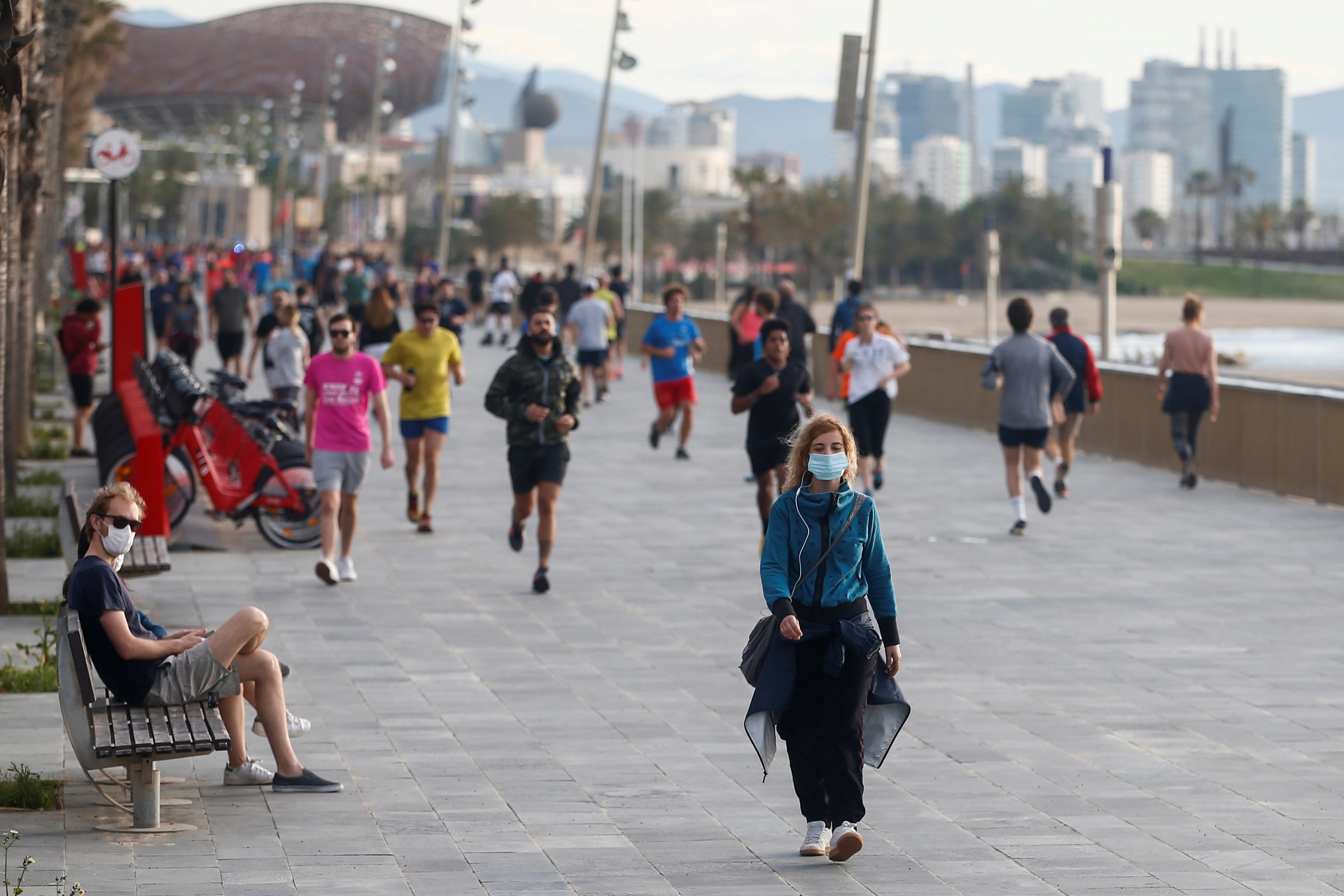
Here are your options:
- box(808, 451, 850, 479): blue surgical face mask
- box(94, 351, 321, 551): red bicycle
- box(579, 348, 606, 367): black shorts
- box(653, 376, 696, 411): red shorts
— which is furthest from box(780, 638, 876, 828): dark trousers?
box(579, 348, 606, 367): black shorts

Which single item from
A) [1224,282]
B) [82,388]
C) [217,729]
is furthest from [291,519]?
[1224,282]

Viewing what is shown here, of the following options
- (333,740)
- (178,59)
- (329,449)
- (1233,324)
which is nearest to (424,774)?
(333,740)

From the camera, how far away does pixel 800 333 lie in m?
19.9

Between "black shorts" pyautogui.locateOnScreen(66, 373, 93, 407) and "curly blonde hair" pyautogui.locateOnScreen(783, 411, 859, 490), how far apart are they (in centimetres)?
1335

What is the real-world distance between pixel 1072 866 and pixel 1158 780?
48.8 inches

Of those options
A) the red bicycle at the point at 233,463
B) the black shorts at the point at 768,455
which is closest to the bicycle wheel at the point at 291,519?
the red bicycle at the point at 233,463

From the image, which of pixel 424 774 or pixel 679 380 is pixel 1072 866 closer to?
pixel 424 774

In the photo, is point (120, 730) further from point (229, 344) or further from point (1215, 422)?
point (229, 344)

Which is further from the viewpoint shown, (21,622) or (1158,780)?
(21,622)

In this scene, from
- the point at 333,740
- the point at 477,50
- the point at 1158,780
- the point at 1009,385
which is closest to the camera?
the point at 1158,780

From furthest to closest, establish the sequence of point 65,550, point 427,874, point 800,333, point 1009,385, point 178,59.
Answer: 1. point 178,59
2. point 800,333
3. point 1009,385
4. point 65,550
5. point 427,874

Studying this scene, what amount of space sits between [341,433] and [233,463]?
2.41 m

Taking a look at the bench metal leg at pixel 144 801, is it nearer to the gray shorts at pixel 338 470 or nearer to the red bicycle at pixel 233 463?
the gray shorts at pixel 338 470

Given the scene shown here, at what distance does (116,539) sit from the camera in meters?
6.22
